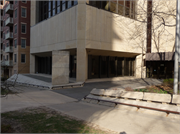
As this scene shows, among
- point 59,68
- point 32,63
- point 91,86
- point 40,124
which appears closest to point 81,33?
point 59,68

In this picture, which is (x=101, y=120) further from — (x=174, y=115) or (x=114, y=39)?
(x=114, y=39)

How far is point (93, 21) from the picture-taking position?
781 inches

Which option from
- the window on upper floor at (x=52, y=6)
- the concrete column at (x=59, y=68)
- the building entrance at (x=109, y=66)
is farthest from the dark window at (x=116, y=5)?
the concrete column at (x=59, y=68)

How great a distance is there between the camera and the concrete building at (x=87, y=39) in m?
19.1

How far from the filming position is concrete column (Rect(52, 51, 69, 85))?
51.8 ft

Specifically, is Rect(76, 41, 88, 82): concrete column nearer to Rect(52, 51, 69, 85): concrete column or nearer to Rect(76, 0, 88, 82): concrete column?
Rect(76, 0, 88, 82): concrete column

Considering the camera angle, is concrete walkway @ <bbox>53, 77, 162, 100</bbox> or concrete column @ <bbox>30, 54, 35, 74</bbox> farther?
concrete column @ <bbox>30, 54, 35, 74</bbox>

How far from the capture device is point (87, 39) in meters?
19.2

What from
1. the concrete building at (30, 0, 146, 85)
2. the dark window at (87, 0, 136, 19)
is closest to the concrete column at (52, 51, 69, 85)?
the concrete building at (30, 0, 146, 85)

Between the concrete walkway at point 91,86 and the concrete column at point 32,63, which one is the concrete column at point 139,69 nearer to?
the concrete walkway at point 91,86

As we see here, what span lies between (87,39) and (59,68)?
5507 mm

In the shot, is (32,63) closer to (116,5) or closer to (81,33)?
(81,33)

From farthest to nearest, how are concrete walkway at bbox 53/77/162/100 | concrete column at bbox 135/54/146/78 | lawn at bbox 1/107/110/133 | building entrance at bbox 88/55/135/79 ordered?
concrete column at bbox 135/54/146/78
building entrance at bbox 88/55/135/79
concrete walkway at bbox 53/77/162/100
lawn at bbox 1/107/110/133

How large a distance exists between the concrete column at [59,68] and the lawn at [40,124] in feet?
29.1
